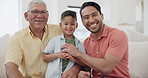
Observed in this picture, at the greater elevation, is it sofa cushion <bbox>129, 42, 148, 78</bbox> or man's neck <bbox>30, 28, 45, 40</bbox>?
man's neck <bbox>30, 28, 45, 40</bbox>

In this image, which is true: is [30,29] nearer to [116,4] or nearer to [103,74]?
[103,74]

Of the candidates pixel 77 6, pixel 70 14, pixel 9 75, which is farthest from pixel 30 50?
pixel 77 6

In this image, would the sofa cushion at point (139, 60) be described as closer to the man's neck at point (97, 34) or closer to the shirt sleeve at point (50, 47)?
the man's neck at point (97, 34)

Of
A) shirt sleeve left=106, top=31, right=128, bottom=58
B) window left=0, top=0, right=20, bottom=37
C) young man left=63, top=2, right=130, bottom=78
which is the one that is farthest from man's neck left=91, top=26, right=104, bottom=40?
window left=0, top=0, right=20, bottom=37

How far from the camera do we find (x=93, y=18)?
1.66m

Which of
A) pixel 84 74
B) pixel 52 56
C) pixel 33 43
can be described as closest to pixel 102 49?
pixel 84 74

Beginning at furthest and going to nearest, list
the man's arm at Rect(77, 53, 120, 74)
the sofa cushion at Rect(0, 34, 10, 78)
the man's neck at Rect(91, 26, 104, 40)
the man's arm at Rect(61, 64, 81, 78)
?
the sofa cushion at Rect(0, 34, 10, 78), the man's neck at Rect(91, 26, 104, 40), the man's arm at Rect(61, 64, 81, 78), the man's arm at Rect(77, 53, 120, 74)

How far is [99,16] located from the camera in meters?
1.69

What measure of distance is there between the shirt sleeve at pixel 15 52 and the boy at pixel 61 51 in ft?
0.72

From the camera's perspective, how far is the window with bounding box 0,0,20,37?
361 centimetres

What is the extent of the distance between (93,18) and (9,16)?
2401 mm

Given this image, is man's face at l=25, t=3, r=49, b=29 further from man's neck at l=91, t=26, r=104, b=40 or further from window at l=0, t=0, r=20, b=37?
window at l=0, t=0, r=20, b=37

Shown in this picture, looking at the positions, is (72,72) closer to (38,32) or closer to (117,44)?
(117,44)

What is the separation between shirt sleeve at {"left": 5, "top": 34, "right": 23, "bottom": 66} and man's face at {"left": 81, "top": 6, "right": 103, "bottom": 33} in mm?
633
